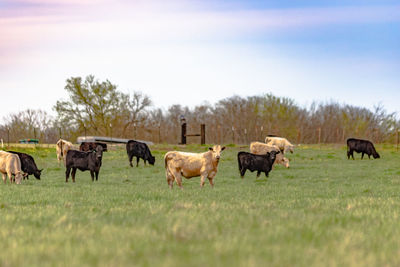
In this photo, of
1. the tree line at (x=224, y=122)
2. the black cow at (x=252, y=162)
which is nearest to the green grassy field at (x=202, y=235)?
the black cow at (x=252, y=162)

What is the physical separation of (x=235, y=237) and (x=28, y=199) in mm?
6529

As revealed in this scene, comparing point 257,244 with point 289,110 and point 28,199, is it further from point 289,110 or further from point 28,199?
point 289,110

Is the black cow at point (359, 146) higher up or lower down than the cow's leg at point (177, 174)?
A: higher up

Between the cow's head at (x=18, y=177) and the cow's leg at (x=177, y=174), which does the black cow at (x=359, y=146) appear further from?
the cow's head at (x=18, y=177)

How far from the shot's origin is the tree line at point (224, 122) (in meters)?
59.9

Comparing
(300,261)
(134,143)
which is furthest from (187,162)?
(134,143)

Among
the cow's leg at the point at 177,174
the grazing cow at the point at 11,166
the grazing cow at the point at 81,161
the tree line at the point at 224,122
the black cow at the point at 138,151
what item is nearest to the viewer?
the cow's leg at the point at 177,174

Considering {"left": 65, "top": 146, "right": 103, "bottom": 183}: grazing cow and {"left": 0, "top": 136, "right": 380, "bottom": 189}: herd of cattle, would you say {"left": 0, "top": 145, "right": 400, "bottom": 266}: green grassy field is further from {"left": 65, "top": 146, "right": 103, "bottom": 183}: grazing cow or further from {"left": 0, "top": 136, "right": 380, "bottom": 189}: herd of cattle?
{"left": 65, "top": 146, "right": 103, "bottom": 183}: grazing cow

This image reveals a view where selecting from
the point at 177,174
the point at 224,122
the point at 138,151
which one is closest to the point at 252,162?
the point at 177,174

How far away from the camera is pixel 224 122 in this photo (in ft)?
219

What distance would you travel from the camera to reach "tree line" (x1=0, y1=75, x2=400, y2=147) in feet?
197

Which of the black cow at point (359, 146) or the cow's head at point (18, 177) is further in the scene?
the black cow at point (359, 146)

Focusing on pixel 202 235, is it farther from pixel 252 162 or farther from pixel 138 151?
pixel 138 151

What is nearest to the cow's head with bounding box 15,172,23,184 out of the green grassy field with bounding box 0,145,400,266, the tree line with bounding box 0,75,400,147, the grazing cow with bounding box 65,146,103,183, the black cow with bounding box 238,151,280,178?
the grazing cow with bounding box 65,146,103,183
